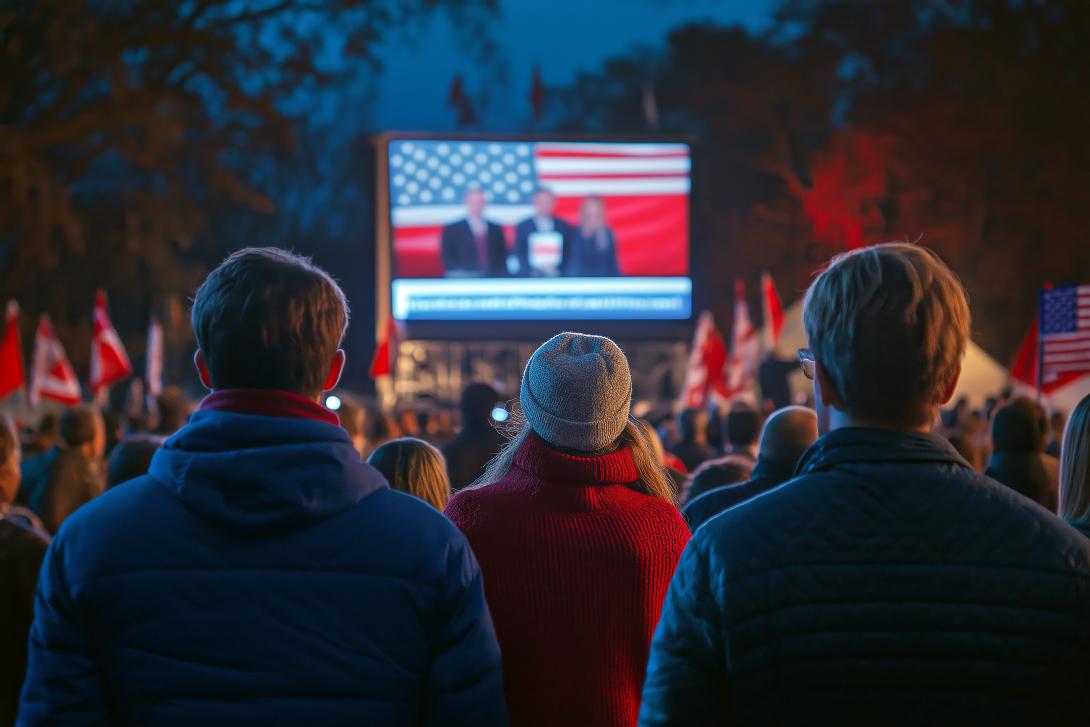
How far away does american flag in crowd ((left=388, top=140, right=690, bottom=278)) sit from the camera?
20844 millimetres

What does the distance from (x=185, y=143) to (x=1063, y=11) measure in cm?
2084

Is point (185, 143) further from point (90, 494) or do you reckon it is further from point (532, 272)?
point (90, 494)

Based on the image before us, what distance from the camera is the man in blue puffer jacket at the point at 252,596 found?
183 cm

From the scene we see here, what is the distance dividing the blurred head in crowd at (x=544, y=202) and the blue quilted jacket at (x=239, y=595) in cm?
1934

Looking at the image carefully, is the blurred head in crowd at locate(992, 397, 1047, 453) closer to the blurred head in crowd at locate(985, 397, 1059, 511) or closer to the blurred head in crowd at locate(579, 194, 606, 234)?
the blurred head in crowd at locate(985, 397, 1059, 511)

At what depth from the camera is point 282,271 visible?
1956mm

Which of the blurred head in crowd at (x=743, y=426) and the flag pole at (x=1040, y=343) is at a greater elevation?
the flag pole at (x=1040, y=343)

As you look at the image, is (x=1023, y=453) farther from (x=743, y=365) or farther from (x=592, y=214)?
(x=592, y=214)

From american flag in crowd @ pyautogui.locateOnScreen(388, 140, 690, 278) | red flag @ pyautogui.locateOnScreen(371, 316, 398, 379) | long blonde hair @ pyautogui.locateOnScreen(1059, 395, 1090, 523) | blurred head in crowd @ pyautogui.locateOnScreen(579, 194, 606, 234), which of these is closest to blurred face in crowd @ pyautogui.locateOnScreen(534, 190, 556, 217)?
american flag in crowd @ pyautogui.locateOnScreen(388, 140, 690, 278)

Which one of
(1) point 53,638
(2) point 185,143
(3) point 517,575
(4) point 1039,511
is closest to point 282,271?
(1) point 53,638

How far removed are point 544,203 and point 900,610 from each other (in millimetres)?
→ 19658

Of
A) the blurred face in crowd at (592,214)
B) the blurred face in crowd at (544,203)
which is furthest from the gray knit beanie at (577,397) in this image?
the blurred face in crowd at (592,214)

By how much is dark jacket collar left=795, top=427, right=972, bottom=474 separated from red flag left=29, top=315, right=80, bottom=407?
12.6m

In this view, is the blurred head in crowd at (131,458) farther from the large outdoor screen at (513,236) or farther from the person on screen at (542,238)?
the person on screen at (542,238)
